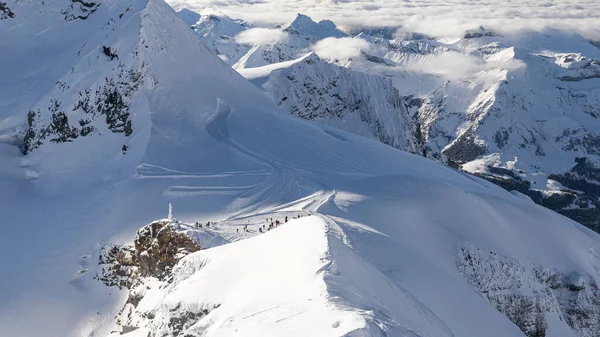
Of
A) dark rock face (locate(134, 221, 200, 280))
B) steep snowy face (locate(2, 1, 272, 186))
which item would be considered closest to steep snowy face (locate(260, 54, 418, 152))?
steep snowy face (locate(2, 1, 272, 186))

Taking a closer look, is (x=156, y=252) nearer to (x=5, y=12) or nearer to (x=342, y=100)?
(x=5, y=12)

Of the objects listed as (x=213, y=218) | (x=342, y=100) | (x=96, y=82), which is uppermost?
(x=96, y=82)

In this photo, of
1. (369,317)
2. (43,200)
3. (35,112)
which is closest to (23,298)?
(43,200)

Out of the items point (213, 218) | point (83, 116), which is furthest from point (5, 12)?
point (213, 218)

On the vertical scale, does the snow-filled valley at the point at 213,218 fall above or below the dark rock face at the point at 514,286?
above

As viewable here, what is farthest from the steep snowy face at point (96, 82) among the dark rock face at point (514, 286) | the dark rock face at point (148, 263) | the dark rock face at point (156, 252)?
the dark rock face at point (514, 286)

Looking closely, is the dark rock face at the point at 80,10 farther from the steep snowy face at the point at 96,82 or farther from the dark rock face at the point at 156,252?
the dark rock face at the point at 156,252
